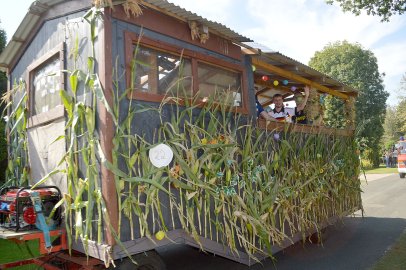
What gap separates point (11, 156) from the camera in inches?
200

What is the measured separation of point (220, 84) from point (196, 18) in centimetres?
95

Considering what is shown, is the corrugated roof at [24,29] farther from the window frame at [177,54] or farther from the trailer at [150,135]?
the window frame at [177,54]

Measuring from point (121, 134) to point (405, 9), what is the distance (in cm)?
959

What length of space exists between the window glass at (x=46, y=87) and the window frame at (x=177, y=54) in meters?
0.88

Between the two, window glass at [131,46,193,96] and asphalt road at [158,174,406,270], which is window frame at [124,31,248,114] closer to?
window glass at [131,46,193,96]

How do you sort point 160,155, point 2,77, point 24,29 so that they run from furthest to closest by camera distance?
point 2,77
point 24,29
point 160,155

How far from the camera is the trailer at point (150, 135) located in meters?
3.24

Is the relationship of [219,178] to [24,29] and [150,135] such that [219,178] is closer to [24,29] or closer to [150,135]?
[150,135]

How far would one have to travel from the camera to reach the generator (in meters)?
3.27

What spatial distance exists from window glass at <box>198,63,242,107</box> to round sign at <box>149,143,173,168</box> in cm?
103

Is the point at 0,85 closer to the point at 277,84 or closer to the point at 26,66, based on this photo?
the point at 26,66

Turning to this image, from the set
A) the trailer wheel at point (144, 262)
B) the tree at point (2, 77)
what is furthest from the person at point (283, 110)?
the tree at point (2, 77)

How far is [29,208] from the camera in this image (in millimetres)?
3309

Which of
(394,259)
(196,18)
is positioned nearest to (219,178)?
(196,18)
